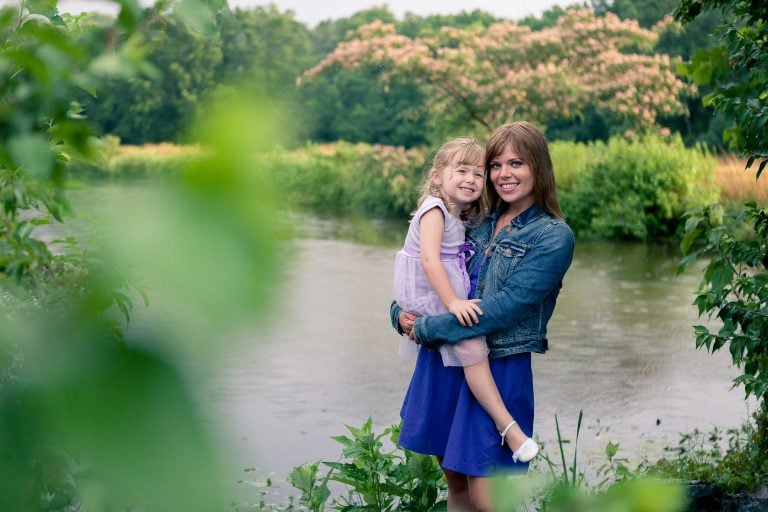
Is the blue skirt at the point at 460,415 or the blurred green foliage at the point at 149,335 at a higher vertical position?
the blurred green foliage at the point at 149,335

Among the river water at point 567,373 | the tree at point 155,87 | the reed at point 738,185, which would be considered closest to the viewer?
the tree at point 155,87

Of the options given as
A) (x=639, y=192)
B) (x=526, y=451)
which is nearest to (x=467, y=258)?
(x=526, y=451)

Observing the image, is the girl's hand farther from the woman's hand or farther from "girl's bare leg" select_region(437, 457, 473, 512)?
"girl's bare leg" select_region(437, 457, 473, 512)

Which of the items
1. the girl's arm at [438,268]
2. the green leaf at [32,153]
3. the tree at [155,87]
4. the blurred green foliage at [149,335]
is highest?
the tree at [155,87]

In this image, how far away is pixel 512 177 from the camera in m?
2.79

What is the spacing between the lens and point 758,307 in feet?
11.4

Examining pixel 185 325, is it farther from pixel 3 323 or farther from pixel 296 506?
pixel 296 506

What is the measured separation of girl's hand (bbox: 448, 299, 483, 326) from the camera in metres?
2.66

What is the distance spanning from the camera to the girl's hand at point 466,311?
2656 mm

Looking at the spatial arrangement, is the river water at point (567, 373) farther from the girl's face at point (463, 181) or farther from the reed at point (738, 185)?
the reed at point (738, 185)

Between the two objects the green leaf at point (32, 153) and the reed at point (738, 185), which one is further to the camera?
the reed at point (738, 185)

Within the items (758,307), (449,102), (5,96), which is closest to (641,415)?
(758,307)

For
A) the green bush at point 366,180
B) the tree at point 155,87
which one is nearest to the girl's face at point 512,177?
the tree at point 155,87

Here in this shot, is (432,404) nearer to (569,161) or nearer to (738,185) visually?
(738,185)
